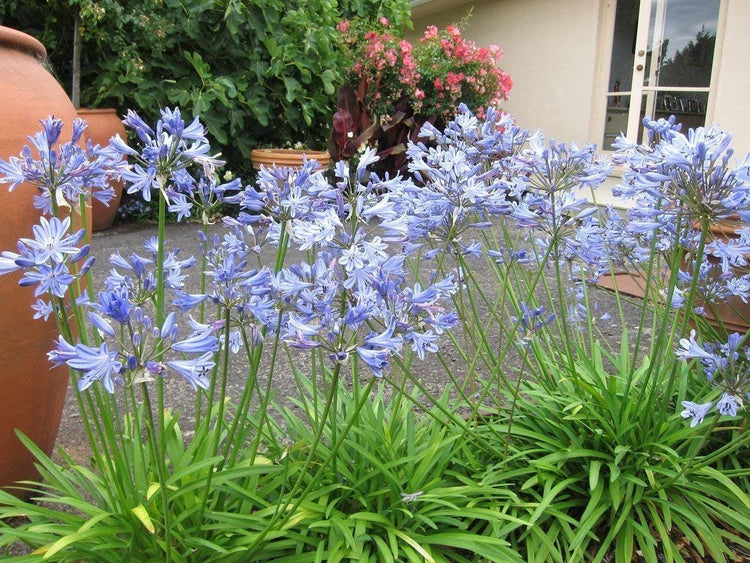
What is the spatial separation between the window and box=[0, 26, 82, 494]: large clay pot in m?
6.42

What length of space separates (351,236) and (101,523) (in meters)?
0.88

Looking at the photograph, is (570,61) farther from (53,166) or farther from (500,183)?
(53,166)

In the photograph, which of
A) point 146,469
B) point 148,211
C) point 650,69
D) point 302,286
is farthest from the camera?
point 650,69

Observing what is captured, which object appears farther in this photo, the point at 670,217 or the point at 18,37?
the point at 18,37

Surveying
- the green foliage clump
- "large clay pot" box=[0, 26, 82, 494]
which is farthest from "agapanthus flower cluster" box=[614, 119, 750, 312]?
the green foliage clump

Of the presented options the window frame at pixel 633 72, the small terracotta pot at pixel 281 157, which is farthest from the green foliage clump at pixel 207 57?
the window frame at pixel 633 72

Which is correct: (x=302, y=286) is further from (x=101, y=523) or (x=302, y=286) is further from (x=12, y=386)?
(x=12, y=386)

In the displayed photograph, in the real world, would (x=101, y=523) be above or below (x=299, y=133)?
below

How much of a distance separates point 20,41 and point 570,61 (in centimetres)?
709

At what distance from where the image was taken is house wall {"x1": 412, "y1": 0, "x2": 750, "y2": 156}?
6.30 m

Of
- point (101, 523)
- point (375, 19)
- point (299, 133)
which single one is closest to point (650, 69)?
point (375, 19)

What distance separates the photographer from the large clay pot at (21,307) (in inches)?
65.3

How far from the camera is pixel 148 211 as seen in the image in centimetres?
651

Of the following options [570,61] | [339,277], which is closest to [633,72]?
[570,61]
